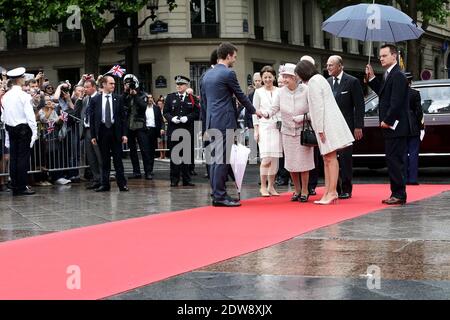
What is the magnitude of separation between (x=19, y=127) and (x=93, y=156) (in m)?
2.11

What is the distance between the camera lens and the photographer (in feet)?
55.0

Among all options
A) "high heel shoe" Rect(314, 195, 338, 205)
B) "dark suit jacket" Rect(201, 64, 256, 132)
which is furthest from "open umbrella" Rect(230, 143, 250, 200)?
"high heel shoe" Rect(314, 195, 338, 205)

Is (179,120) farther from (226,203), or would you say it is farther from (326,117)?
(326,117)

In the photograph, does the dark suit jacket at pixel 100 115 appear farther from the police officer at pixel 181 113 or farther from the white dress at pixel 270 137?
the white dress at pixel 270 137

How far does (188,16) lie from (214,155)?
30523 mm

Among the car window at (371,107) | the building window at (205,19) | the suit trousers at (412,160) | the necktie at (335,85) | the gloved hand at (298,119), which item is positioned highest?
the building window at (205,19)

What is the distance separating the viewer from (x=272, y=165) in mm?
12492

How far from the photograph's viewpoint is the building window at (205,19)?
41.1 meters

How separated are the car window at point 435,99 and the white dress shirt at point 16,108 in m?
7.55

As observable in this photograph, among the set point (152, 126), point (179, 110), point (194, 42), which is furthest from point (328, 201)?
point (194, 42)

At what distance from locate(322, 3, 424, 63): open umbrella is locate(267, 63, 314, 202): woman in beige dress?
165 cm

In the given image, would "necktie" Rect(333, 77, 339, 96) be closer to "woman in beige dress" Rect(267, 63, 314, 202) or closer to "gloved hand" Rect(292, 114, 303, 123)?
"woman in beige dress" Rect(267, 63, 314, 202)

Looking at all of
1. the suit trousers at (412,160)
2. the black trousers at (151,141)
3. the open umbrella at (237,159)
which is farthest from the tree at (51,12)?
the open umbrella at (237,159)
